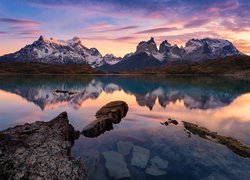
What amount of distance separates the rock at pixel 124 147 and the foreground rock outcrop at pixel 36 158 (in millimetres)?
7278

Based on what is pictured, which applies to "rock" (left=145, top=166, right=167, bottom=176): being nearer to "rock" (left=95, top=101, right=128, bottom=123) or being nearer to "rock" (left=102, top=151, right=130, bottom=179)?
"rock" (left=102, top=151, right=130, bottom=179)

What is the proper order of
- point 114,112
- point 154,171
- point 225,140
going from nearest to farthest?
point 154,171
point 225,140
point 114,112

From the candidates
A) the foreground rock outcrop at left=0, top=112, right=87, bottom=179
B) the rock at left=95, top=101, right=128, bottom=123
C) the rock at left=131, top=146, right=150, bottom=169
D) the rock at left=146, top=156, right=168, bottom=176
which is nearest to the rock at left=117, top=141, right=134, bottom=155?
the rock at left=131, top=146, right=150, bottom=169

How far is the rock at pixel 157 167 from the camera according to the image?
23.7 meters

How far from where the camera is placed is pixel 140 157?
27.1 meters

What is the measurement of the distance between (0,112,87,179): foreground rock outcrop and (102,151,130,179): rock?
3.93 metres

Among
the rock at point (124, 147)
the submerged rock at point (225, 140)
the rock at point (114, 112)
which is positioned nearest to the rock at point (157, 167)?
the rock at point (124, 147)

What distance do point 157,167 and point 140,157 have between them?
263 cm

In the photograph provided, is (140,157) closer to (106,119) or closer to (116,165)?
(116,165)

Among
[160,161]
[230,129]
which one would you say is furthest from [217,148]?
[230,129]

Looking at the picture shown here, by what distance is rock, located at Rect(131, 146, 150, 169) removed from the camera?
83.3ft

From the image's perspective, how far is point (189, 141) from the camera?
110 ft

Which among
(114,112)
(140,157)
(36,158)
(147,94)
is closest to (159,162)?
(140,157)

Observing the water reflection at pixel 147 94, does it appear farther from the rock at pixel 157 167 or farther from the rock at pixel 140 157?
the rock at pixel 157 167
